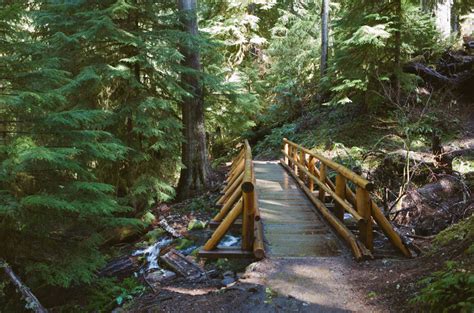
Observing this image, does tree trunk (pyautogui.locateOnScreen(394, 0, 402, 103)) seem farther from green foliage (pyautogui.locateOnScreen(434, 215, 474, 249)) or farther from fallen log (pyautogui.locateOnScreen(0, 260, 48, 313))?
fallen log (pyautogui.locateOnScreen(0, 260, 48, 313))

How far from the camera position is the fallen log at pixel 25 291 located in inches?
210

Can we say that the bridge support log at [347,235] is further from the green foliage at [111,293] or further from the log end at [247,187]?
the green foliage at [111,293]

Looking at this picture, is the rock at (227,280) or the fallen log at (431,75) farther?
the fallen log at (431,75)

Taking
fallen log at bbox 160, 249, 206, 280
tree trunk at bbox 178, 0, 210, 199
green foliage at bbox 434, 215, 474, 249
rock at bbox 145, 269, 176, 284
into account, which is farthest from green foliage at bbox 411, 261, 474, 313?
tree trunk at bbox 178, 0, 210, 199

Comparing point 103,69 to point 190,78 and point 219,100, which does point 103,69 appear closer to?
point 190,78

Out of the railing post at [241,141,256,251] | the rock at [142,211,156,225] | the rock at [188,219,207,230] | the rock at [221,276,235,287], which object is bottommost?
the rock at [221,276,235,287]

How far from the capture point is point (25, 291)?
18.0 ft

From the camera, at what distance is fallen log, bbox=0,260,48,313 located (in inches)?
210

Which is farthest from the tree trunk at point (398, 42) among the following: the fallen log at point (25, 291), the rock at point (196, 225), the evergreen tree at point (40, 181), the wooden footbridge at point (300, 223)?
the fallen log at point (25, 291)

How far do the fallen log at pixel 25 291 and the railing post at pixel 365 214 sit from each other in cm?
524

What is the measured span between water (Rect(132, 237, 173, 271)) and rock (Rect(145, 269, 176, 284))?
1.47 ft

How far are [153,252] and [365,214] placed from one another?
5.97 meters

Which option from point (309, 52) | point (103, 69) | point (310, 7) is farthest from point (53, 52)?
point (310, 7)

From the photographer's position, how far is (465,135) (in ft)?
35.2
